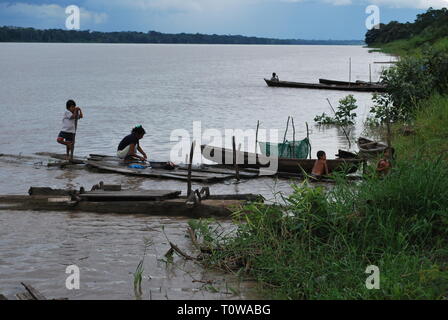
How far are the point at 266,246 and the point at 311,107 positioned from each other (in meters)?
28.9

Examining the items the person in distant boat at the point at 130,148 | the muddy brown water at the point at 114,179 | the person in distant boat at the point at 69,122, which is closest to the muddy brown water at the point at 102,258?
the muddy brown water at the point at 114,179

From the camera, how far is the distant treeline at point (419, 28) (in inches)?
2504

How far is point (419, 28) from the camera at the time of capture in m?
80.8

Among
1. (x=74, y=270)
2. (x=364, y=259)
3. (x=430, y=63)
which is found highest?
(x=430, y=63)

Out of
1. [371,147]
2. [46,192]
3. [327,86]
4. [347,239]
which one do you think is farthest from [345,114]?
[327,86]

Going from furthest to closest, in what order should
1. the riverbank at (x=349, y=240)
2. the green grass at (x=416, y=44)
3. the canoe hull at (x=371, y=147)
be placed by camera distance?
1. the green grass at (x=416, y=44)
2. the canoe hull at (x=371, y=147)
3. the riverbank at (x=349, y=240)

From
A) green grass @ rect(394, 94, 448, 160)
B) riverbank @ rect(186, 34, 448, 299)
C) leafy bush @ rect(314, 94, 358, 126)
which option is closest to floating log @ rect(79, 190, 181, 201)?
riverbank @ rect(186, 34, 448, 299)

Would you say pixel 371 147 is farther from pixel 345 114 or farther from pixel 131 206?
pixel 345 114

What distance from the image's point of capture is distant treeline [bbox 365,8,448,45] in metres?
63.6

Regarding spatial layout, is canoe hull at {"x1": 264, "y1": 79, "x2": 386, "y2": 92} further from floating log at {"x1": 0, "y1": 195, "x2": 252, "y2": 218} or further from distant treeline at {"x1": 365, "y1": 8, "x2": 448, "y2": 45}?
floating log at {"x1": 0, "y1": 195, "x2": 252, "y2": 218}

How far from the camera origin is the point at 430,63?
788 inches

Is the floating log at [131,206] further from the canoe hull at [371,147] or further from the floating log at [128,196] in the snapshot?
the canoe hull at [371,147]
